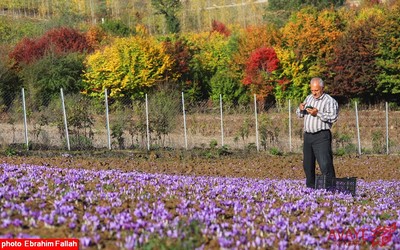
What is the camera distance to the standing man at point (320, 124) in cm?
817

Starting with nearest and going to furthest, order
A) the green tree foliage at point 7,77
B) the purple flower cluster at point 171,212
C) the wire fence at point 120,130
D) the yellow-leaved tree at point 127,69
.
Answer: the purple flower cluster at point 171,212 < the wire fence at point 120,130 < the green tree foliage at point 7,77 < the yellow-leaved tree at point 127,69

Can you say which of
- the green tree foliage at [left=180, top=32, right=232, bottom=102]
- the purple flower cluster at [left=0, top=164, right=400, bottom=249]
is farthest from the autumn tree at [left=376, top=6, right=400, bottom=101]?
the purple flower cluster at [left=0, top=164, right=400, bottom=249]

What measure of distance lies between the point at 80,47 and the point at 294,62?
20680 mm

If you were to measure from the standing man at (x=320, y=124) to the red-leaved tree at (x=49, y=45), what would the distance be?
111 feet

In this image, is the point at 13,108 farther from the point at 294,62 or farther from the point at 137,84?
the point at 294,62

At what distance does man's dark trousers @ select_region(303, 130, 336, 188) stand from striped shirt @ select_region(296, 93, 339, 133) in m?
0.10

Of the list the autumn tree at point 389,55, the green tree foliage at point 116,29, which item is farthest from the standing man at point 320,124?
the green tree foliage at point 116,29

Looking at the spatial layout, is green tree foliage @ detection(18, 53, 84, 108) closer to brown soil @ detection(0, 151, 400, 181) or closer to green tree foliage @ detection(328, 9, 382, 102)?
green tree foliage @ detection(328, 9, 382, 102)

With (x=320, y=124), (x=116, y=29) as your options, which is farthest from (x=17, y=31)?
(x=320, y=124)

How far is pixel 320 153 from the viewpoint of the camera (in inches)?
325

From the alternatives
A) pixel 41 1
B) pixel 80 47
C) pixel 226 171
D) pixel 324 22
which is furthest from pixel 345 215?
pixel 41 1

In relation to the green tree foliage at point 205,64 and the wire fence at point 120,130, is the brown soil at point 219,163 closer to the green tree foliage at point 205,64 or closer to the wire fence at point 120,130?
the wire fence at point 120,130

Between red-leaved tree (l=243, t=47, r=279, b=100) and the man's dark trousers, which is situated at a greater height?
red-leaved tree (l=243, t=47, r=279, b=100)

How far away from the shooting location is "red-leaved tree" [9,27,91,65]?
4209 centimetres
